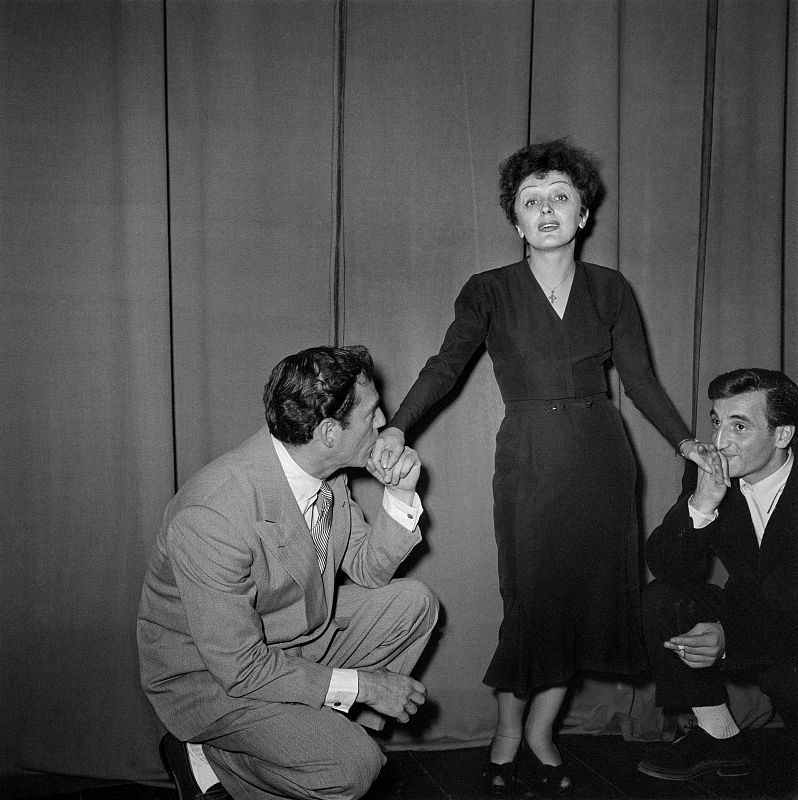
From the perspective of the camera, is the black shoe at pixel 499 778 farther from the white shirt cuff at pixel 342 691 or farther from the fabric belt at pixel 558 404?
the fabric belt at pixel 558 404

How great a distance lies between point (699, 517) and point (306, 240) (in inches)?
48.7

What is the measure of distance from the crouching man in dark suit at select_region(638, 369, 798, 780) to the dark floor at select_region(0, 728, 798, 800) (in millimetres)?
58

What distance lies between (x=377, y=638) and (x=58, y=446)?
92 centimetres

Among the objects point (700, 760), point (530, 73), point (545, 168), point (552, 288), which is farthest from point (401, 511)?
point (530, 73)

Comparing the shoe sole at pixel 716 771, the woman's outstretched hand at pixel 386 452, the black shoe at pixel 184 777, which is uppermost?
the woman's outstretched hand at pixel 386 452

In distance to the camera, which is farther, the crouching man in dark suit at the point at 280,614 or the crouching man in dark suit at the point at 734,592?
the crouching man in dark suit at the point at 734,592

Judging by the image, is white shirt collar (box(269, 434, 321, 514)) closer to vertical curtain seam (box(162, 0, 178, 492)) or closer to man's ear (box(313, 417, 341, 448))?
man's ear (box(313, 417, 341, 448))

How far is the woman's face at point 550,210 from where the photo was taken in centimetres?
195

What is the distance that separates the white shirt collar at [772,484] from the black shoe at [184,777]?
4.71 feet

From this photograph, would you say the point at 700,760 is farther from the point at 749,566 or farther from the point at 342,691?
the point at 342,691

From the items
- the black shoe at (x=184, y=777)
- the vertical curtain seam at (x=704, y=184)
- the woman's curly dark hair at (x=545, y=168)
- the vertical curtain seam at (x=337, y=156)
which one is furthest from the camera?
the vertical curtain seam at (x=704, y=184)

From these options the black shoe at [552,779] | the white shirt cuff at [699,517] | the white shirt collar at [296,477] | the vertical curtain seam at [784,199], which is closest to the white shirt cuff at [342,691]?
the white shirt collar at [296,477]

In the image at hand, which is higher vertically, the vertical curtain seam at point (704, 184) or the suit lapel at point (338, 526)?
the vertical curtain seam at point (704, 184)

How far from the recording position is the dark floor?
1.96 m
